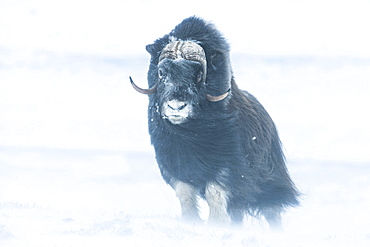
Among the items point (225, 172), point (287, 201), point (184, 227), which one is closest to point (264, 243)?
point (184, 227)

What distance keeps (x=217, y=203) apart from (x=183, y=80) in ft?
2.74

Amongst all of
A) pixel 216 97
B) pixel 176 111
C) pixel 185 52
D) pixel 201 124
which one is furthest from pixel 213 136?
pixel 185 52

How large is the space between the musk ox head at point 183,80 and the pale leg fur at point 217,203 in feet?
1.63

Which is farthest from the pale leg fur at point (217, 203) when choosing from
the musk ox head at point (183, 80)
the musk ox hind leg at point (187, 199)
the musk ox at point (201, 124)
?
the musk ox head at point (183, 80)

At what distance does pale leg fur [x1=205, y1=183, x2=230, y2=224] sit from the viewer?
5062 mm

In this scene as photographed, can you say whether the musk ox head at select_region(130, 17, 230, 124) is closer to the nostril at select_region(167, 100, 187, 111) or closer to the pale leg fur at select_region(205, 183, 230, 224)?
the nostril at select_region(167, 100, 187, 111)

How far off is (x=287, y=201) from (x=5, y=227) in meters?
2.51

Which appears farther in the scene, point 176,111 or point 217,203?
point 217,203

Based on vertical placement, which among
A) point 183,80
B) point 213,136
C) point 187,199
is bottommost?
point 187,199

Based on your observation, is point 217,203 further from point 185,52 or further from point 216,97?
point 185,52

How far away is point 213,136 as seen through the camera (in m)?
5.11

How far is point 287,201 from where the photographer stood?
5.81 meters

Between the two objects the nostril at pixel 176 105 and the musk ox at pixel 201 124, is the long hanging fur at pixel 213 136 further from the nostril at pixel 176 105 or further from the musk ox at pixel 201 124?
the nostril at pixel 176 105

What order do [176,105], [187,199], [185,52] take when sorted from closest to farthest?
1. [176,105]
2. [185,52]
3. [187,199]
